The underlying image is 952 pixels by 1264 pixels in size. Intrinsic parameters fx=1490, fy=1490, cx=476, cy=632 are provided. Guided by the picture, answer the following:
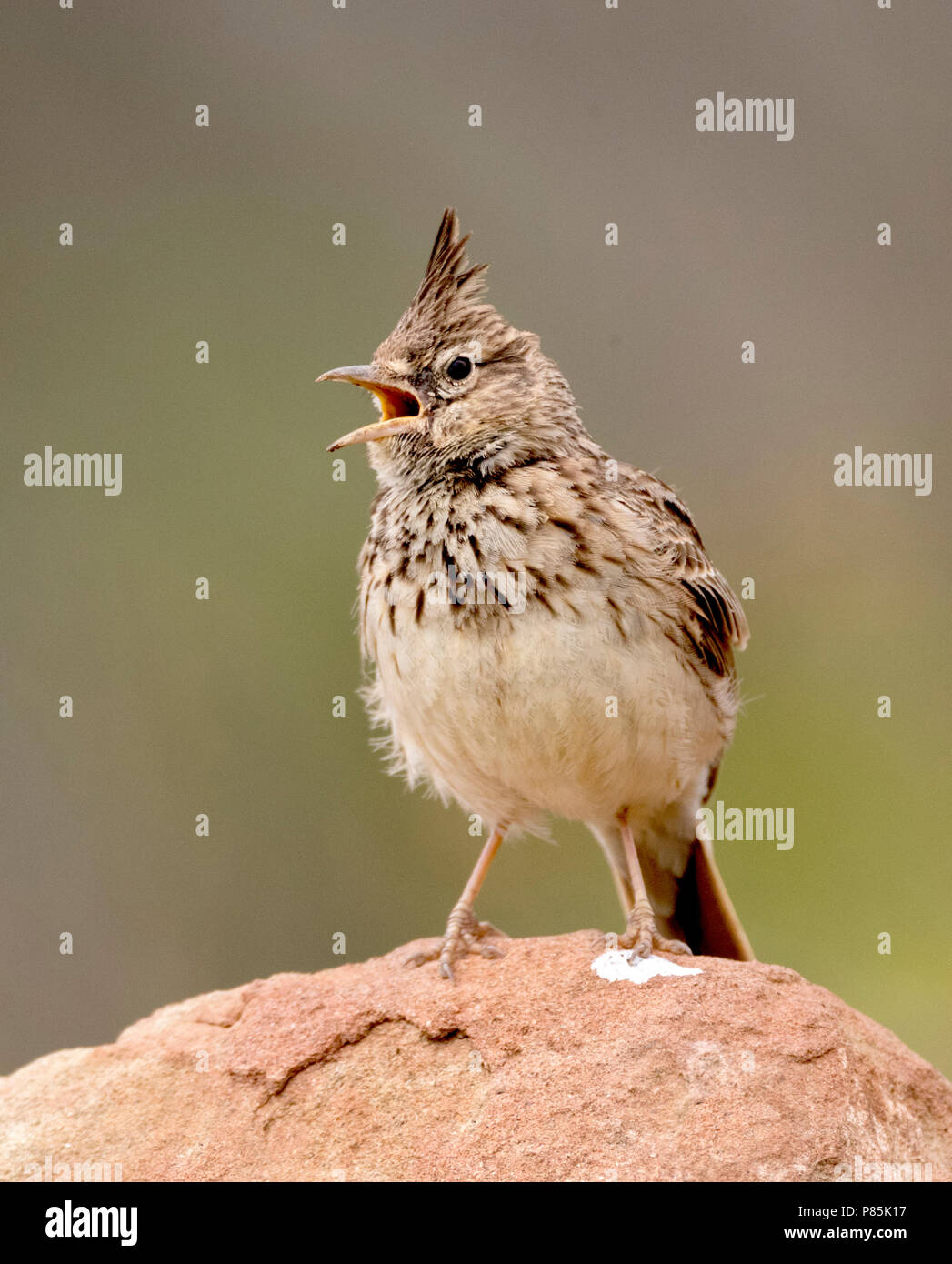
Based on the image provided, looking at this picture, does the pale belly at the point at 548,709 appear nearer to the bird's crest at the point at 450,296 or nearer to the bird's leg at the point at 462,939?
the bird's leg at the point at 462,939

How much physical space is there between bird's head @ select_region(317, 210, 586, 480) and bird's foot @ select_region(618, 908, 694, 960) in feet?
5.61

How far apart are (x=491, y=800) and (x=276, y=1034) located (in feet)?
4.48

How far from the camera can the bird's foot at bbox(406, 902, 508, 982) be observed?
5266mm

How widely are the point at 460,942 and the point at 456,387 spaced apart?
206 cm

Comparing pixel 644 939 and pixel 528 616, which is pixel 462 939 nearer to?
pixel 644 939

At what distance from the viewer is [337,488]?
9.77 m

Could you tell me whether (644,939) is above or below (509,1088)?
above

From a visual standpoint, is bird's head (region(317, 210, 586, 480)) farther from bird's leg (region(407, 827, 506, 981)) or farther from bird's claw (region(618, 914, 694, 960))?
bird's claw (region(618, 914, 694, 960))

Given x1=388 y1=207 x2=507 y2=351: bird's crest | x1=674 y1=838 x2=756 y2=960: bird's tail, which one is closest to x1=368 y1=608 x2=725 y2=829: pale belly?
x1=674 y1=838 x2=756 y2=960: bird's tail

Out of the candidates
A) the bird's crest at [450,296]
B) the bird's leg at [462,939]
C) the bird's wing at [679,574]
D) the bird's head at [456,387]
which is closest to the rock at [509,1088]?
the bird's leg at [462,939]

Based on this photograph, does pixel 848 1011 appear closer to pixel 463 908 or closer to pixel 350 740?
pixel 463 908

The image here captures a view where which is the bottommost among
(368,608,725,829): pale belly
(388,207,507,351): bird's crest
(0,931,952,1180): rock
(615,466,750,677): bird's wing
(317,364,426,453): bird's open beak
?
(0,931,952,1180): rock

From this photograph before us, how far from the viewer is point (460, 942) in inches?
212

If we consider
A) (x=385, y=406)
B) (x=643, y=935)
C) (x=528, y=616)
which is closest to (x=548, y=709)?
(x=528, y=616)
